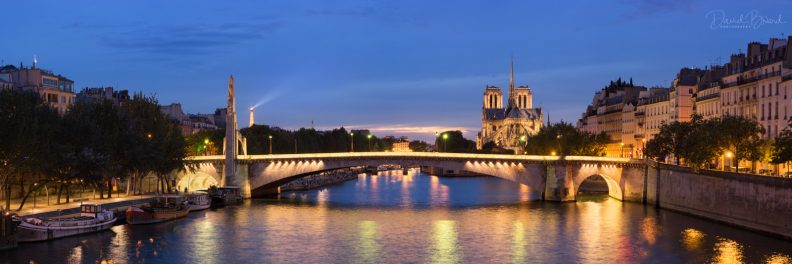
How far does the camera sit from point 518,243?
5562cm

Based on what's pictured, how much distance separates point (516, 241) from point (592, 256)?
255 inches

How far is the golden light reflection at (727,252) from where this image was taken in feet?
156

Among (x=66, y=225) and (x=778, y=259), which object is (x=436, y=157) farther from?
(x=778, y=259)

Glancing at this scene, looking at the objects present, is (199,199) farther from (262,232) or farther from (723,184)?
(723,184)

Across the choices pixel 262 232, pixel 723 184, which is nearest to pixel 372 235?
pixel 262 232

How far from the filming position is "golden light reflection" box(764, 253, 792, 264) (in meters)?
45.9

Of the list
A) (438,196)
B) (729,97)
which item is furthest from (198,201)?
(729,97)

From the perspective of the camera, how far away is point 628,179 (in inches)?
3329

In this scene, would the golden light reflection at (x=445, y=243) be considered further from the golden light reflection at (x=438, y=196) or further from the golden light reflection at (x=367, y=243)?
the golden light reflection at (x=438, y=196)

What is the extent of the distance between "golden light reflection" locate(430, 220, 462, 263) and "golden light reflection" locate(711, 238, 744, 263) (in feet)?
40.3

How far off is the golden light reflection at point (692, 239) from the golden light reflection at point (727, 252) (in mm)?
1038

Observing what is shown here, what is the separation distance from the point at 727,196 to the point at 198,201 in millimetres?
37962

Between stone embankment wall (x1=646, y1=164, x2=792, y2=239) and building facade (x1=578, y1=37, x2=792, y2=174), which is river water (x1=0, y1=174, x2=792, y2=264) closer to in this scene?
stone embankment wall (x1=646, y1=164, x2=792, y2=239)

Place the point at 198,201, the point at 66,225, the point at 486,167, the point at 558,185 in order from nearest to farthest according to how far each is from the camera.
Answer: the point at 66,225 → the point at 198,201 → the point at 558,185 → the point at 486,167
